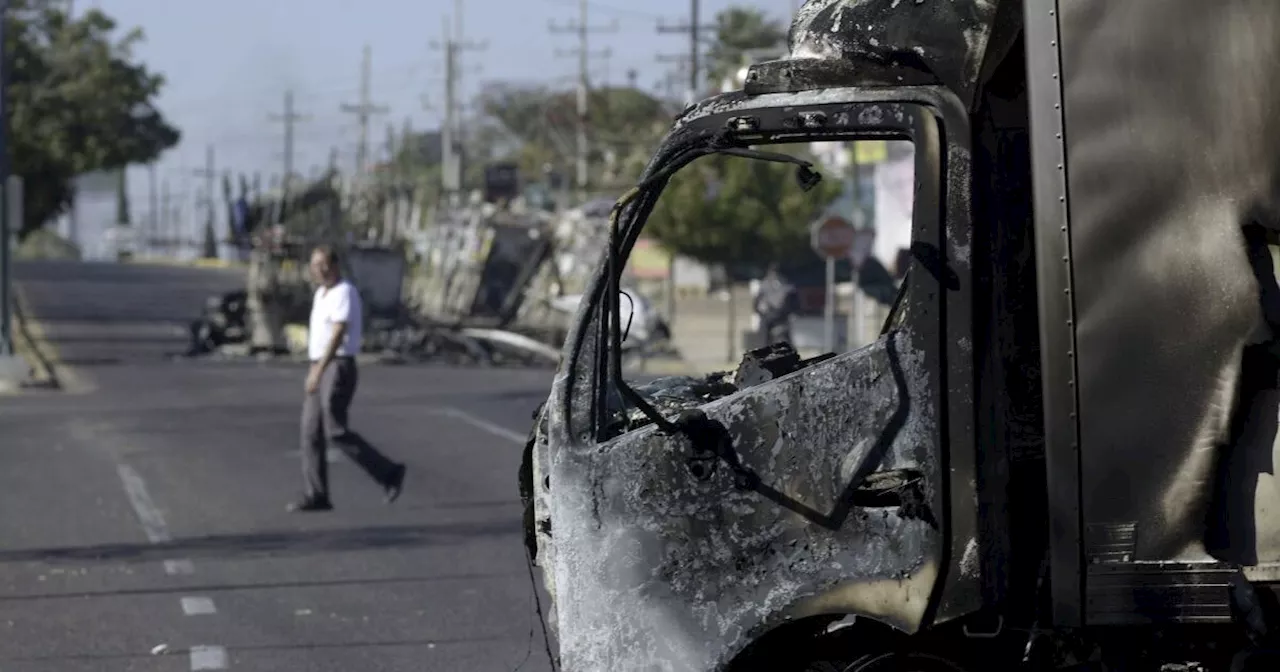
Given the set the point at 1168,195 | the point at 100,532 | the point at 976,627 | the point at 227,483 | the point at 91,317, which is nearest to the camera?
the point at 1168,195

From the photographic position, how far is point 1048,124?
5.15 metres

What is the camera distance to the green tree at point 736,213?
1774 inches

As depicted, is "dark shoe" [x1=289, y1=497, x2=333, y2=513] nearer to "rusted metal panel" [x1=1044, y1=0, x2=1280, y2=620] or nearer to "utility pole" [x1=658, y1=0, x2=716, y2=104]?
"rusted metal panel" [x1=1044, y1=0, x2=1280, y2=620]

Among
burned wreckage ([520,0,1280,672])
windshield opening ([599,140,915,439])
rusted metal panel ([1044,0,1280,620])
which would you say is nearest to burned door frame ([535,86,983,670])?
burned wreckage ([520,0,1280,672])

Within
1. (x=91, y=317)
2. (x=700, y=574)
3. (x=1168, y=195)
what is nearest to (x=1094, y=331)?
(x=1168, y=195)

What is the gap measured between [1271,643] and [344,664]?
450 cm

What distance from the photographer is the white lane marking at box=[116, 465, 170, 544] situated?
1307 centimetres

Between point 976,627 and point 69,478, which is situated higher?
point 976,627

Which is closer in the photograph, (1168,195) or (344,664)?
(1168,195)

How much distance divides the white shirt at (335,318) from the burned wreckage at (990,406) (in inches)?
305

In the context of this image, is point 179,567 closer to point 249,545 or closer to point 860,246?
point 249,545

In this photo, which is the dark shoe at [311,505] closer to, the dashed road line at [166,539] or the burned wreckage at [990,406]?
the dashed road line at [166,539]

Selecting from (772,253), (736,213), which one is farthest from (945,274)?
(772,253)

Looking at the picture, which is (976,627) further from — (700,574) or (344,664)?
(344,664)
